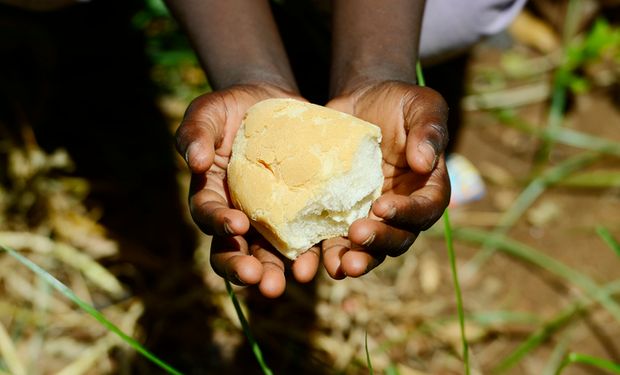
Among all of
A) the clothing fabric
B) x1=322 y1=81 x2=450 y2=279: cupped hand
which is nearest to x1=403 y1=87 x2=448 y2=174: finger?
x1=322 y1=81 x2=450 y2=279: cupped hand

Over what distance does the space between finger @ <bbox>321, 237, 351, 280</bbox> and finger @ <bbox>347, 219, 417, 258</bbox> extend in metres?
0.09

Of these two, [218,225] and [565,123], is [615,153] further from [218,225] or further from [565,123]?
[218,225]

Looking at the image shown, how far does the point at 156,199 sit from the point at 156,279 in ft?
1.00

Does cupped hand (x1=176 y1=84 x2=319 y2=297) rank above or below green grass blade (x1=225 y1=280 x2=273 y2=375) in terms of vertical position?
above

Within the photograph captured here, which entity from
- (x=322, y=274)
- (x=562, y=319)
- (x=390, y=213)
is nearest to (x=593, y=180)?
(x=562, y=319)

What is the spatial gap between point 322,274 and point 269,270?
842 mm

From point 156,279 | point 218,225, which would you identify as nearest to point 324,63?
point 156,279

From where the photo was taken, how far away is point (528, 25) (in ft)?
9.70

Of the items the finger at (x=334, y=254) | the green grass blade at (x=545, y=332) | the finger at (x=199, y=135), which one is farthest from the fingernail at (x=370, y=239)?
the green grass blade at (x=545, y=332)

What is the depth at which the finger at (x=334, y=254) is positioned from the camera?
140 cm

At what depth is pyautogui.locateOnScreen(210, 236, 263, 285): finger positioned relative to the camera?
52.2 inches

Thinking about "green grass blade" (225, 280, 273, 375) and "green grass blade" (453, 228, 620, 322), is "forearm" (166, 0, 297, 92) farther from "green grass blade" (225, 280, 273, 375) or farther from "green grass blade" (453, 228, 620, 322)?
"green grass blade" (453, 228, 620, 322)

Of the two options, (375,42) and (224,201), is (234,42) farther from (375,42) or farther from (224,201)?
(224,201)

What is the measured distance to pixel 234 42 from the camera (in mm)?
1776
